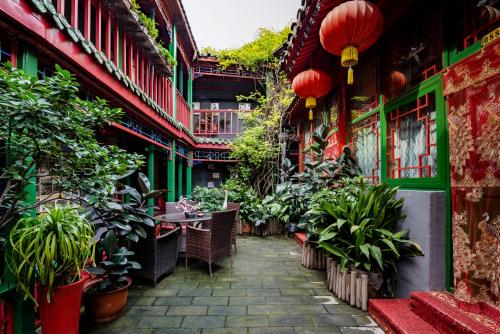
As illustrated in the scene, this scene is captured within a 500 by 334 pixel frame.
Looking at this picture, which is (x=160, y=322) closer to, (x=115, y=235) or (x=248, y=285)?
(x=115, y=235)

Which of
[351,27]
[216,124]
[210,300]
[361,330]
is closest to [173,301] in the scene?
[210,300]

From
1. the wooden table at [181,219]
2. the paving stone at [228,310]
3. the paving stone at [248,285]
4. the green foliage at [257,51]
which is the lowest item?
the paving stone at [248,285]

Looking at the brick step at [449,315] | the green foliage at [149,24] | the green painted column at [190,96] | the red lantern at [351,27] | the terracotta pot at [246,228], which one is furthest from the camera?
the green painted column at [190,96]

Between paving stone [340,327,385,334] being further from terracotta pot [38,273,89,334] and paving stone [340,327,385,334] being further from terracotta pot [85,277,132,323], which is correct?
terracotta pot [38,273,89,334]

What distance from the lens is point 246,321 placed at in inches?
107

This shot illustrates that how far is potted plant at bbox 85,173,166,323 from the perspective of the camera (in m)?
2.69

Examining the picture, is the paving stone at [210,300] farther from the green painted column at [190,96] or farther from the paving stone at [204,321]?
the green painted column at [190,96]

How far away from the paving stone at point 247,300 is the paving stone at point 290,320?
0.36 meters

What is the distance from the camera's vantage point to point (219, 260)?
485 centimetres

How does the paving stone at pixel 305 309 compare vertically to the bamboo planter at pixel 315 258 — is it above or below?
below

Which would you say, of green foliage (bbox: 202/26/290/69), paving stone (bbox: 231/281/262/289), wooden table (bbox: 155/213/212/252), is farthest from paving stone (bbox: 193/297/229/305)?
green foliage (bbox: 202/26/290/69)

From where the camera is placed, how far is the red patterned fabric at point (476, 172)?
1932 millimetres

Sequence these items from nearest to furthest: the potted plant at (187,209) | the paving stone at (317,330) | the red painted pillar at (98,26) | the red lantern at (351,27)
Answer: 1. the paving stone at (317,330)
2. the red lantern at (351,27)
3. the red painted pillar at (98,26)
4. the potted plant at (187,209)

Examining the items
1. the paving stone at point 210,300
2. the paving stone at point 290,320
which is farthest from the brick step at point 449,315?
the paving stone at point 210,300
